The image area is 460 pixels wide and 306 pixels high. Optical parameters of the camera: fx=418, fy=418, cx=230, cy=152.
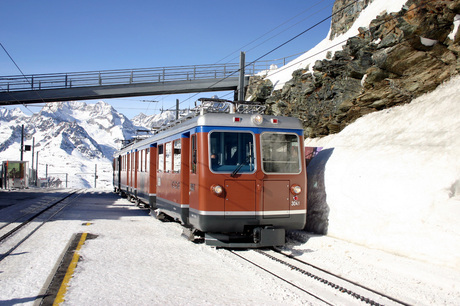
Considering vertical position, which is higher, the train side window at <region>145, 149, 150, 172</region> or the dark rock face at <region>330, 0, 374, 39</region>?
the dark rock face at <region>330, 0, 374, 39</region>

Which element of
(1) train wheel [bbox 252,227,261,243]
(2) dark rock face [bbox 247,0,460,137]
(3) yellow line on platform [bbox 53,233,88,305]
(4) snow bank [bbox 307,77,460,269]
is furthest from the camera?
(2) dark rock face [bbox 247,0,460,137]

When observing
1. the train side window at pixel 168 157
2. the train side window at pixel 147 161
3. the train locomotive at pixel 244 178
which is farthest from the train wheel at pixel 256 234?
the train side window at pixel 147 161

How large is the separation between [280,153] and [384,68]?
635cm

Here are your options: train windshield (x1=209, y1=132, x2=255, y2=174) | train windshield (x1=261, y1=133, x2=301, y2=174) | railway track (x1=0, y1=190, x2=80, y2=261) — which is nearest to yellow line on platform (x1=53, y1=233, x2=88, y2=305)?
railway track (x1=0, y1=190, x2=80, y2=261)

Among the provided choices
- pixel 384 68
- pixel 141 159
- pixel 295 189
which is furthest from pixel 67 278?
pixel 384 68

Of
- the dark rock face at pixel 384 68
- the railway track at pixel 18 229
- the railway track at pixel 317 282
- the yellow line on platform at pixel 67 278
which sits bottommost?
the railway track at pixel 317 282

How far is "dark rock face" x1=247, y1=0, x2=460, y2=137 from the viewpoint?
40.8 feet

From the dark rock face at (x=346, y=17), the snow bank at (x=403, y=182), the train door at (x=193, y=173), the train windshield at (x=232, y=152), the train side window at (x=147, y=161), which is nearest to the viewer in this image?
the snow bank at (x=403, y=182)

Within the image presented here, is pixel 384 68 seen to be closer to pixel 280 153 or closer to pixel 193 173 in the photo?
pixel 280 153

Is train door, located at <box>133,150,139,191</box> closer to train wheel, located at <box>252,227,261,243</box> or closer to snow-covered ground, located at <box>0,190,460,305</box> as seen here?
snow-covered ground, located at <box>0,190,460,305</box>

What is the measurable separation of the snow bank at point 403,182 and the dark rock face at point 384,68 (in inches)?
30.2

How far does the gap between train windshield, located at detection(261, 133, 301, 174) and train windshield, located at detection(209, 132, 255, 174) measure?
1.09ft

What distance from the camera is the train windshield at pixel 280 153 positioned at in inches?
368

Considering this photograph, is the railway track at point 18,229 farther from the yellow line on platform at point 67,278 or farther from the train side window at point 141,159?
the train side window at point 141,159
